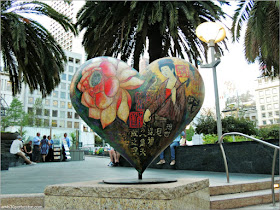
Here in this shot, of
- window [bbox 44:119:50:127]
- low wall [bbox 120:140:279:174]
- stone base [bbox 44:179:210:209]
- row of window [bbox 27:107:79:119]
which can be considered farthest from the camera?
window [bbox 44:119:50:127]

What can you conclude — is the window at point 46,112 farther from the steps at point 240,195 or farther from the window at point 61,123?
the steps at point 240,195

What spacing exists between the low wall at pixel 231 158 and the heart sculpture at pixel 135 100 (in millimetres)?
3753

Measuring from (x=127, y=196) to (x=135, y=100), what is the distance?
103 cm

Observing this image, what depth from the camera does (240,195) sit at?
392cm

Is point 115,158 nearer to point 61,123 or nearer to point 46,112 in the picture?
point 46,112

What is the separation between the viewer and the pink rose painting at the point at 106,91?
2.94m

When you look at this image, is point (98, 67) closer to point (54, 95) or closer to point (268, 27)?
point (268, 27)

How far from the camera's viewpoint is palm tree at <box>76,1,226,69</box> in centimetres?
850

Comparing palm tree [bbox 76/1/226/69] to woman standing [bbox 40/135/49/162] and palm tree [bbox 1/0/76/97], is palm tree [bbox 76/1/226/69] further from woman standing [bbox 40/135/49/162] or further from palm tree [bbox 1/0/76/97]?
woman standing [bbox 40/135/49/162]

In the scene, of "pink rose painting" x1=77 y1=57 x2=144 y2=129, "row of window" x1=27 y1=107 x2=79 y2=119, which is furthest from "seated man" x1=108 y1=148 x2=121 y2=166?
"row of window" x1=27 y1=107 x2=79 y2=119

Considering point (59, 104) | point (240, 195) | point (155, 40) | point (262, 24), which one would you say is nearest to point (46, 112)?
point (59, 104)

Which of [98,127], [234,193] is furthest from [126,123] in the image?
[234,193]

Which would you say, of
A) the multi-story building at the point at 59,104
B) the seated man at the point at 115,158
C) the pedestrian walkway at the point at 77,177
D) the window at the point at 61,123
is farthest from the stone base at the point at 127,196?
the window at the point at 61,123

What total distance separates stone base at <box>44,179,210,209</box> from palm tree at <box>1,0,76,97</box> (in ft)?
23.7
